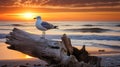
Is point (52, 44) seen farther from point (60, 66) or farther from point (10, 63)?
point (10, 63)

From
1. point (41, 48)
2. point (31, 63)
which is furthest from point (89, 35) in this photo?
point (41, 48)

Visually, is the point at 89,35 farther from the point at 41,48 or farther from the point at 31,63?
the point at 41,48

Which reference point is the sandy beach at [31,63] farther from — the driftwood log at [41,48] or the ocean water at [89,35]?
the ocean water at [89,35]

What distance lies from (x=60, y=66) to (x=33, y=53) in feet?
3.14

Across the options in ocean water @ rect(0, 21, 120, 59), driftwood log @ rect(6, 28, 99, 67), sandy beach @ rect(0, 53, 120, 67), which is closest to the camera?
driftwood log @ rect(6, 28, 99, 67)

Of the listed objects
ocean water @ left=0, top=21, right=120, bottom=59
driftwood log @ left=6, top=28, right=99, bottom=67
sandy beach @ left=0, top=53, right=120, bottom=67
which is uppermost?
driftwood log @ left=6, top=28, right=99, bottom=67

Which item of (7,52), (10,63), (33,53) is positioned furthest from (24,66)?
(7,52)

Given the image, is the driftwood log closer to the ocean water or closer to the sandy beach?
the sandy beach

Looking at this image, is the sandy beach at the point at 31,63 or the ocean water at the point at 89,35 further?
the ocean water at the point at 89,35

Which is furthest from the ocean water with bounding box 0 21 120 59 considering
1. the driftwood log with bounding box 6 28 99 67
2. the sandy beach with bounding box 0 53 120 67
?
the driftwood log with bounding box 6 28 99 67

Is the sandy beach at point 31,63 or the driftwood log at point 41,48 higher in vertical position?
the driftwood log at point 41,48

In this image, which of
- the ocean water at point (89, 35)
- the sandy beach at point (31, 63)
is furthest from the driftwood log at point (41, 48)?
the ocean water at point (89, 35)

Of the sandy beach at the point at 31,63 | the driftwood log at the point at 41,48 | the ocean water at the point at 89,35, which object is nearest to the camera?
the driftwood log at the point at 41,48

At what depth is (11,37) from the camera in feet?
31.2
